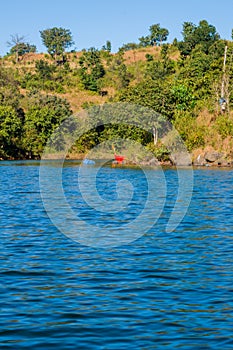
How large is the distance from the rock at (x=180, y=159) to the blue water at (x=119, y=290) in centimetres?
3932

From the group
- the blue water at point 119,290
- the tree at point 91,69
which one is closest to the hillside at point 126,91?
the tree at point 91,69

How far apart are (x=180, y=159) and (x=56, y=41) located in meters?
81.6

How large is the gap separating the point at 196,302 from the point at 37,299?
300cm

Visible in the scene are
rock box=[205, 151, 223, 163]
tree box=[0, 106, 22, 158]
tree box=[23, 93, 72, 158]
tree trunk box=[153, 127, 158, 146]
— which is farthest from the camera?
tree box=[23, 93, 72, 158]

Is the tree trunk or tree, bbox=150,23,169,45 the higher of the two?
tree, bbox=150,23,169,45

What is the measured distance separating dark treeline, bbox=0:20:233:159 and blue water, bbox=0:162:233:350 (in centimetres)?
4379

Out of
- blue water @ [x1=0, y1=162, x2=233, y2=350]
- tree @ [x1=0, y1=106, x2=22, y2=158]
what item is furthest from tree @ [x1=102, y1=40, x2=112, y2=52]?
blue water @ [x1=0, y1=162, x2=233, y2=350]

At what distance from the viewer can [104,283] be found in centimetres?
1309

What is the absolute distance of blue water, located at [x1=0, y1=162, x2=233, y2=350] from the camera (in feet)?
32.2

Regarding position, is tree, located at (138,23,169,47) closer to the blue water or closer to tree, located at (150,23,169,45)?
tree, located at (150,23,169,45)

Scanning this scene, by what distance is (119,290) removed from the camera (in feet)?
41.1

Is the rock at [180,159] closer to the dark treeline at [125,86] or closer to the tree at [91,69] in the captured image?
the dark treeline at [125,86]

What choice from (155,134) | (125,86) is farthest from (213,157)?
(125,86)

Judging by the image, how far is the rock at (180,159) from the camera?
6103cm
